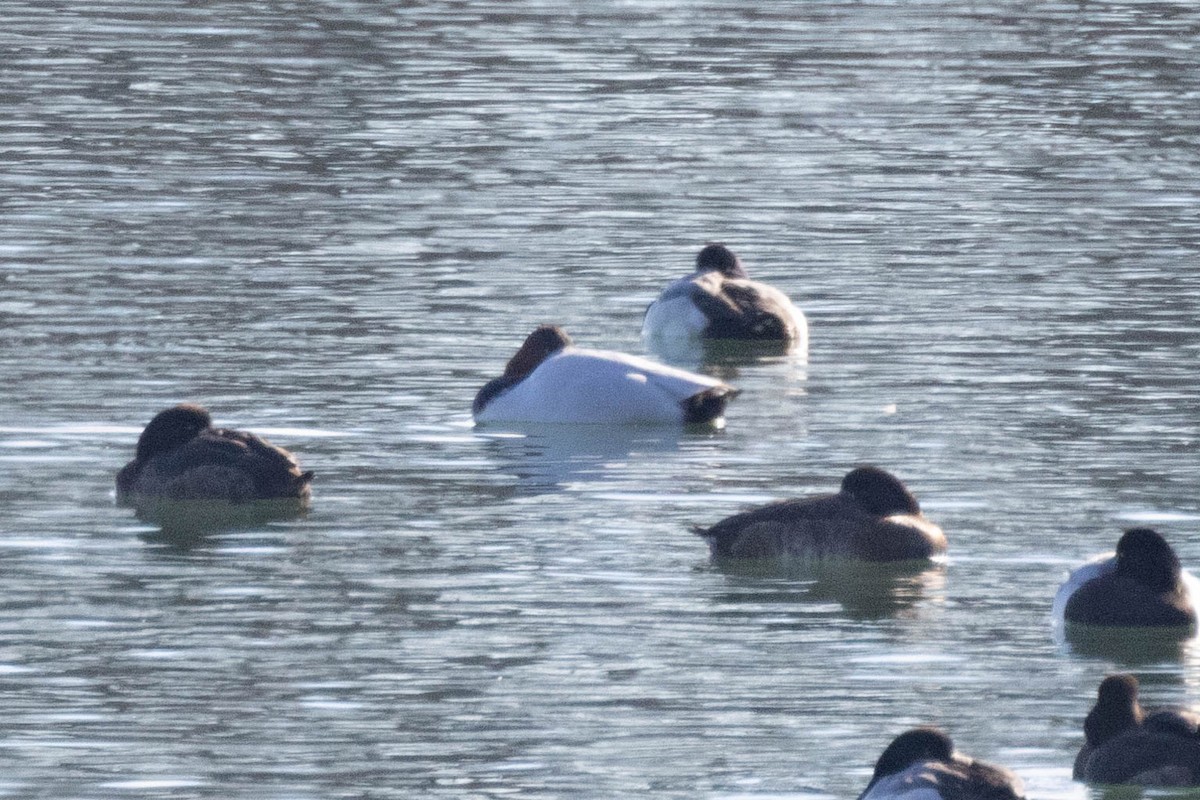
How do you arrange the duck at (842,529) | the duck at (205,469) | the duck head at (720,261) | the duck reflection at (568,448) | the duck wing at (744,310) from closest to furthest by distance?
1. the duck at (842,529)
2. the duck at (205,469)
3. the duck reflection at (568,448)
4. the duck wing at (744,310)
5. the duck head at (720,261)

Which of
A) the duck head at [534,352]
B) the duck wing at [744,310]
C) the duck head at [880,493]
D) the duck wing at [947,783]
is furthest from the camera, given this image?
the duck wing at [744,310]

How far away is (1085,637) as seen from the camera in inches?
568

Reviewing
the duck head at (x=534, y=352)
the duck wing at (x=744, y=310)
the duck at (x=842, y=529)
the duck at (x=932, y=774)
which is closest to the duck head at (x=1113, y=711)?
the duck at (x=932, y=774)

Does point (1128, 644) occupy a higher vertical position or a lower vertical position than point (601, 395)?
higher

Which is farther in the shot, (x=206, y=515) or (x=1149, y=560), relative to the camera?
(x=206, y=515)

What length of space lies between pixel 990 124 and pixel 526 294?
1334cm

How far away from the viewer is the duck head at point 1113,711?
12008 mm

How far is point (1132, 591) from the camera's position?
1450 centimetres

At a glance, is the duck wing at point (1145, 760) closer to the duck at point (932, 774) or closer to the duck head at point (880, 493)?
the duck at point (932, 774)

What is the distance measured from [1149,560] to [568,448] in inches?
220

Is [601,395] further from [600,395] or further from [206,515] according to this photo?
[206,515]

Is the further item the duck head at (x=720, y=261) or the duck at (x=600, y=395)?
the duck head at (x=720, y=261)

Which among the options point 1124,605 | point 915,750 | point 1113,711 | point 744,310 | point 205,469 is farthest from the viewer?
point 744,310

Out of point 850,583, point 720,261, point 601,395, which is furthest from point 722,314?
point 850,583
